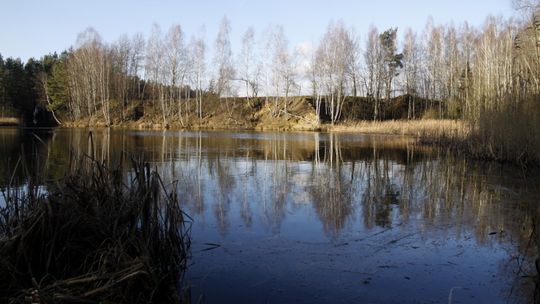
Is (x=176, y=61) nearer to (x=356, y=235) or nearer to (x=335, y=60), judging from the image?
(x=335, y=60)

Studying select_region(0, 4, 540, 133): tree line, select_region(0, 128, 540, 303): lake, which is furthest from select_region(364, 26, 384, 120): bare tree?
select_region(0, 128, 540, 303): lake

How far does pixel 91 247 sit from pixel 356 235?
380 centimetres

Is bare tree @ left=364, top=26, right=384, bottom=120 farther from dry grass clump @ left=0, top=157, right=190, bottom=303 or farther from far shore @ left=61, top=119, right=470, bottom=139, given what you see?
dry grass clump @ left=0, top=157, right=190, bottom=303

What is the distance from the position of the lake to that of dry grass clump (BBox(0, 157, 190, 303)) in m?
0.41

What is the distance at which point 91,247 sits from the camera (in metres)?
4.43

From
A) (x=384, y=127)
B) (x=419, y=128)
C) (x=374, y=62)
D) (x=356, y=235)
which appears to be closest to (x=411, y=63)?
(x=374, y=62)

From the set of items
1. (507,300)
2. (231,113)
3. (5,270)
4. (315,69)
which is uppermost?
(315,69)

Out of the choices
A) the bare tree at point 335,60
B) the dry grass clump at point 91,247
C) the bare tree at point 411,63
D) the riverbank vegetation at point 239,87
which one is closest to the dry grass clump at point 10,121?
the riverbank vegetation at point 239,87

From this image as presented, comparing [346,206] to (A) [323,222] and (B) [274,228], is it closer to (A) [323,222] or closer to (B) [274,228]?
(A) [323,222]

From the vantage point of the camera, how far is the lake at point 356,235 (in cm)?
469

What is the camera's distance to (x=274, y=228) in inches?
278

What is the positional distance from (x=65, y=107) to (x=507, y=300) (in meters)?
61.9

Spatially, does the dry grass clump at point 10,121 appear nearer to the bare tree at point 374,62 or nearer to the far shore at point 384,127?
the far shore at point 384,127

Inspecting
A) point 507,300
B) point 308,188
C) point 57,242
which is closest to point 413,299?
point 507,300
